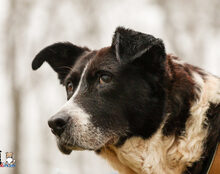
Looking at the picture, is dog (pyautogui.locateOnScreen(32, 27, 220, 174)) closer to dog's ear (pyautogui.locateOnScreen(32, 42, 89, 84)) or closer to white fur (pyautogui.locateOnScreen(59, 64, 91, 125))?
white fur (pyautogui.locateOnScreen(59, 64, 91, 125))

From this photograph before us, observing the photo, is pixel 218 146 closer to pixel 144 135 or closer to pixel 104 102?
pixel 144 135

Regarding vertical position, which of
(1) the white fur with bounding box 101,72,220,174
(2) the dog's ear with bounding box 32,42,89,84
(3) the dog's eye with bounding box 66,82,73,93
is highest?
(2) the dog's ear with bounding box 32,42,89,84

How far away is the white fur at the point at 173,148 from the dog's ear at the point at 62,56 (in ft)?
4.25

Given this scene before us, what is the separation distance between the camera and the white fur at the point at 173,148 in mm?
3750

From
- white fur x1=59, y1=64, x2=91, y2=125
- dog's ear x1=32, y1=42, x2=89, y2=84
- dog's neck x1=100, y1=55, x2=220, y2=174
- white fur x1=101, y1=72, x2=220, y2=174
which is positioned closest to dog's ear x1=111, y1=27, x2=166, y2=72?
dog's neck x1=100, y1=55, x2=220, y2=174

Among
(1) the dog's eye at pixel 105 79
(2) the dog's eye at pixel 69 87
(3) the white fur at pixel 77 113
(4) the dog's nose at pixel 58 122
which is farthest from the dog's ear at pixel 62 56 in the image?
(4) the dog's nose at pixel 58 122

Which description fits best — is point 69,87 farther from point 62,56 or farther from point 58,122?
point 58,122

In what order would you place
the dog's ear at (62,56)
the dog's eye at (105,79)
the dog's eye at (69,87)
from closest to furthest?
1. the dog's eye at (105,79)
2. the dog's eye at (69,87)
3. the dog's ear at (62,56)

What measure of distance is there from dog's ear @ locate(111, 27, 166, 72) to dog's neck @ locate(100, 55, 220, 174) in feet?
0.74

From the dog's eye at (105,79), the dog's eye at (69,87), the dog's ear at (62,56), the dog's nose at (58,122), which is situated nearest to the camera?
the dog's nose at (58,122)

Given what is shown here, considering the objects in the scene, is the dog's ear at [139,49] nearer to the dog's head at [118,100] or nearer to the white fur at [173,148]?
the dog's head at [118,100]

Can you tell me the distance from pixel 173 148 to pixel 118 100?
2.17 ft

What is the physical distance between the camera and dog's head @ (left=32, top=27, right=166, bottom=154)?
12.5 feet

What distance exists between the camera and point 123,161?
13.5 feet
